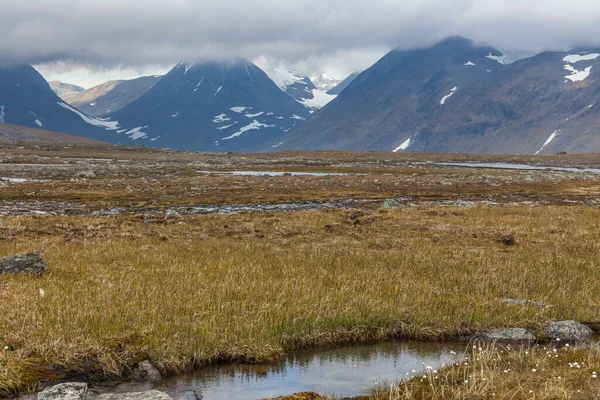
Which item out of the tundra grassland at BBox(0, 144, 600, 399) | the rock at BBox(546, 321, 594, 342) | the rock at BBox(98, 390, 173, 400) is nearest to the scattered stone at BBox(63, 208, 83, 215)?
the tundra grassland at BBox(0, 144, 600, 399)

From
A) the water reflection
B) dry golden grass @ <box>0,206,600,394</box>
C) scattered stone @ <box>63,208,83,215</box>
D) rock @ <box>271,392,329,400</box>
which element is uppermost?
dry golden grass @ <box>0,206,600,394</box>

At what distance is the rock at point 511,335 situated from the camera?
14047mm

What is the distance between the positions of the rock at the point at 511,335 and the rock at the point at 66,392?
9.66 metres

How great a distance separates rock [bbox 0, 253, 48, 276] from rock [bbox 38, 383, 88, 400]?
9.83 metres

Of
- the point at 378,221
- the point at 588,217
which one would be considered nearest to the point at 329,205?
the point at 378,221

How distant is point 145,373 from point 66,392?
2.20 metres

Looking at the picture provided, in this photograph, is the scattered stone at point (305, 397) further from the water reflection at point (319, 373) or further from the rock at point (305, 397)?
the water reflection at point (319, 373)

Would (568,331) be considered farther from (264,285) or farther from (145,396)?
(145,396)

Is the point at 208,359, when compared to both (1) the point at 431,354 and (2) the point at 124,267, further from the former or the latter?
(2) the point at 124,267

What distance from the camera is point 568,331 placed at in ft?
47.2

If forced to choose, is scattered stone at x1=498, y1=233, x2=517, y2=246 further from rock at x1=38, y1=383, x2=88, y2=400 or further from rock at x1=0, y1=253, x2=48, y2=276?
rock at x1=38, y1=383, x2=88, y2=400

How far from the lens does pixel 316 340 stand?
44.8 ft

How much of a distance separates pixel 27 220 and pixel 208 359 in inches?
1052

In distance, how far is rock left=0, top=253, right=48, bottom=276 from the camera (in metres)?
18.3
